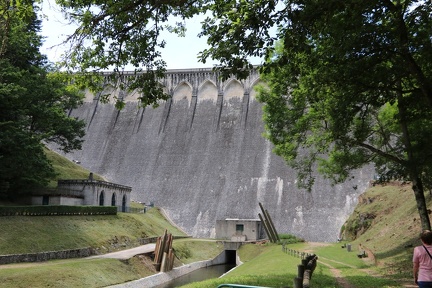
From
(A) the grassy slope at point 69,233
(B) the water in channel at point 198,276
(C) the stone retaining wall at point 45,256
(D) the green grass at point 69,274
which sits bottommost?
(B) the water in channel at point 198,276

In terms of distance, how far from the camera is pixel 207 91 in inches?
2359

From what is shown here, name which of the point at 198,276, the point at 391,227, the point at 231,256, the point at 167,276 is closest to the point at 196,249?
the point at 231,256

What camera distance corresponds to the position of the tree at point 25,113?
2608 cm

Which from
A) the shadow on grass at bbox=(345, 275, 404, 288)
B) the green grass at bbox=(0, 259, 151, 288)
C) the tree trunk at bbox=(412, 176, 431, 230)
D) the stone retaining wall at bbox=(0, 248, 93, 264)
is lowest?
the green grass at bbox=(0, 259, 151, 288)

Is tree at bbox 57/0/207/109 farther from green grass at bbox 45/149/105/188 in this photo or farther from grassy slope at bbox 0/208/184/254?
green grass at bbox 45/149/105/188

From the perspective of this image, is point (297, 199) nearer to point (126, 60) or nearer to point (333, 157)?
point (333, 157)

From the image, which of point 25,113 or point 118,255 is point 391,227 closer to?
point 118,255

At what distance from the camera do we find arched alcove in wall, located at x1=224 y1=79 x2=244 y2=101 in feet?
191

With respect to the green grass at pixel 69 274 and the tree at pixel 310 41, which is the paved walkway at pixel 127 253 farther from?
the tree at pixel 310 41

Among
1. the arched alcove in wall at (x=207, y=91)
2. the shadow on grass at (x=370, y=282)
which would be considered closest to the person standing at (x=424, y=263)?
the shadow on grass at (x=370, y=282)

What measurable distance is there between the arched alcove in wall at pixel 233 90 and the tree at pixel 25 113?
28.5m

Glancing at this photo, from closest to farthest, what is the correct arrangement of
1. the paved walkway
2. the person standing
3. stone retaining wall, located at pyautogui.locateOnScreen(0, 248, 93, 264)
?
1. the person standing
2. stone retaining wall, located at pyautogui.locateOnScreen(0, 248, 93, 264)
3. the paved walkway

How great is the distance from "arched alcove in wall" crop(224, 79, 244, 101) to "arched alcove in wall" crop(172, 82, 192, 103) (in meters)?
5.38

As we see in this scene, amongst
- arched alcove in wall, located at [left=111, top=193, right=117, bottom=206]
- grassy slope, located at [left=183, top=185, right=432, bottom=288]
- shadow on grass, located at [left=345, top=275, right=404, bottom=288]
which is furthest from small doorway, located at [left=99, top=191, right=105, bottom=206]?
shadow on grass, located at [left=345, top=275, right=404, bottom=288]
